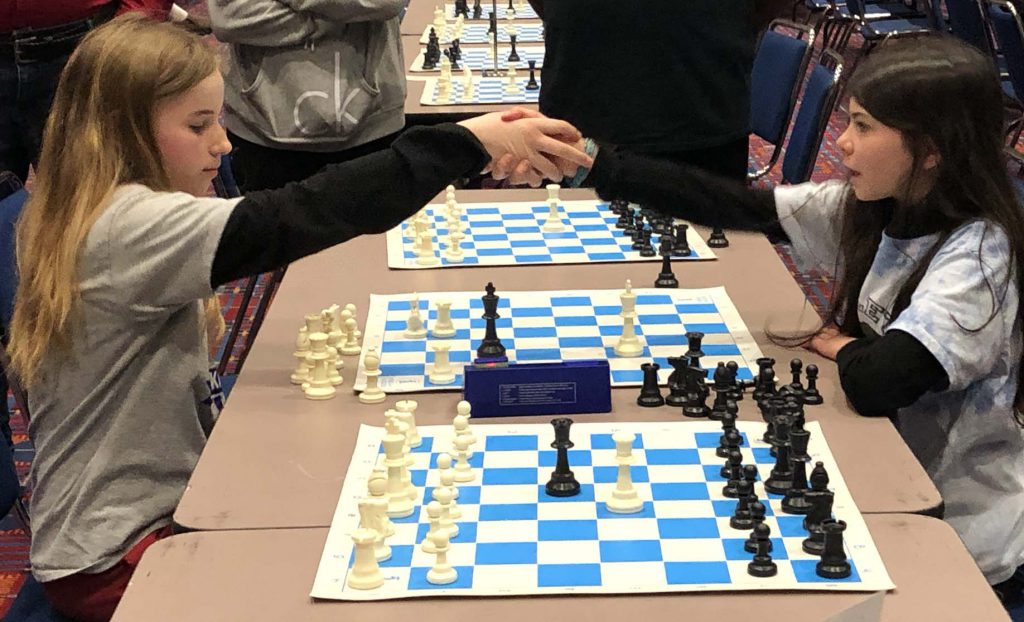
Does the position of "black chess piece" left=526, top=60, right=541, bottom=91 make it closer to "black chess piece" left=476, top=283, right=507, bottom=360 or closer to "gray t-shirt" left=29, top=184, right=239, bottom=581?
"black chess piece" left=476, top=283, right=507, bottom=360

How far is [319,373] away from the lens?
2070 mm

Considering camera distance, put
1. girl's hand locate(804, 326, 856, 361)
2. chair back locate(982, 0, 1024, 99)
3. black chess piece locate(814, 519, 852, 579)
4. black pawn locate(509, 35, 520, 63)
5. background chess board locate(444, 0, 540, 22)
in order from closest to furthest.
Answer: black chess piece locate(814, 519, 852, 579) < girl's hand locate(804, 326, 856, 361) < black pawn locate(509, 35, 520, 63) < chair back locate(982, 0, 1024, 99) < background chess board locate(444, 0, 540, 22)

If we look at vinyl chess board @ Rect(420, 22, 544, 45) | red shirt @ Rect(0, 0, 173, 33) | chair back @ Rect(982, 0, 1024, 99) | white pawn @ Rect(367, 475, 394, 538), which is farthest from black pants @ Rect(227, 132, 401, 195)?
chair back @ Rect(982, 0, 1024, 99)

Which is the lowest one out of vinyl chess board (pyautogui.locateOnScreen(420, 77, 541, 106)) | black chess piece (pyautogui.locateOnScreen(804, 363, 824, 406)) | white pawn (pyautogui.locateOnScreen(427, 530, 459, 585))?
vinyl chess board (pyautogui.locateOnScreen(420, 77, 541, 106))

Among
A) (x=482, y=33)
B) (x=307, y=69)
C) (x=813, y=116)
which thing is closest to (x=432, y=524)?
(x=307, y=69)

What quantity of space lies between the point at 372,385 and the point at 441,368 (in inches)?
4.8

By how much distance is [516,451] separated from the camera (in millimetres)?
1810

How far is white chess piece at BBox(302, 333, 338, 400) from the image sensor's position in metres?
2.04

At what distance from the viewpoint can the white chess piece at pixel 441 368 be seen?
2074 millimetres

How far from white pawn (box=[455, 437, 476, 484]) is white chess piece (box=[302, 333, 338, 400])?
1.16 feet

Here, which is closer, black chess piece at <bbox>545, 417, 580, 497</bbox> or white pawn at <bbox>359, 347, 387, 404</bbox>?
black chess piece at <bbox>545, 417, 580, 497</bbox>

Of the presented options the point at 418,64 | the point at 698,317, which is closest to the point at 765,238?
the point at 698,317

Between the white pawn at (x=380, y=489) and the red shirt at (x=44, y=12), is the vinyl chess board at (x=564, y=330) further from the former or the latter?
the red shirt at (x=44, y=12)

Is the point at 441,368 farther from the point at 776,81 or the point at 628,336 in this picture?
the point at 776,81
